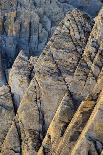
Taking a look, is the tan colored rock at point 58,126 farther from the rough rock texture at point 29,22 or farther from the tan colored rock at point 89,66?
the rough rock texture at point 29,22

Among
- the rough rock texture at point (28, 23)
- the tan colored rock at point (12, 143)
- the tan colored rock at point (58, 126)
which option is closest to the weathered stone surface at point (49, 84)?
the tan colored rock at point (12, 143)

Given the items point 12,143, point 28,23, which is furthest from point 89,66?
point 28,23

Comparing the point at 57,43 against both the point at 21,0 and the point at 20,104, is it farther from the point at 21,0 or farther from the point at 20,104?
the point at 21,0

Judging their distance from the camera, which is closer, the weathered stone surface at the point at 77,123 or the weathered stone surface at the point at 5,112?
the weathered stone surface at the point at 77,123

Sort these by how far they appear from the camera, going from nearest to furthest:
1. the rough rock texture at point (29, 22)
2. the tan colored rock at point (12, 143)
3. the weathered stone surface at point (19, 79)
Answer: the tan colored rock at point (12, 143), the weathered stone surface at point (19, 79), the rough rock texture at point (29, 22)

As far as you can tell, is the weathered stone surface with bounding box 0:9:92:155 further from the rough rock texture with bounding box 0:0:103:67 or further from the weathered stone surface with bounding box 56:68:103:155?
the rough rock texture with bounding box 0:0:103:67

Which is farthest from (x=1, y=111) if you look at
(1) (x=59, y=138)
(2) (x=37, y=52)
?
(2) (x=37, y=52)

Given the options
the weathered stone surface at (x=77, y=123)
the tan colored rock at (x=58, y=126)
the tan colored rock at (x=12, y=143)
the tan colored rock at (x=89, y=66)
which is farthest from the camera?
the tan colored rock at (x=12, y=143)

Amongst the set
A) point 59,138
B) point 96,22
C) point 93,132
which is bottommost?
point 59,138
